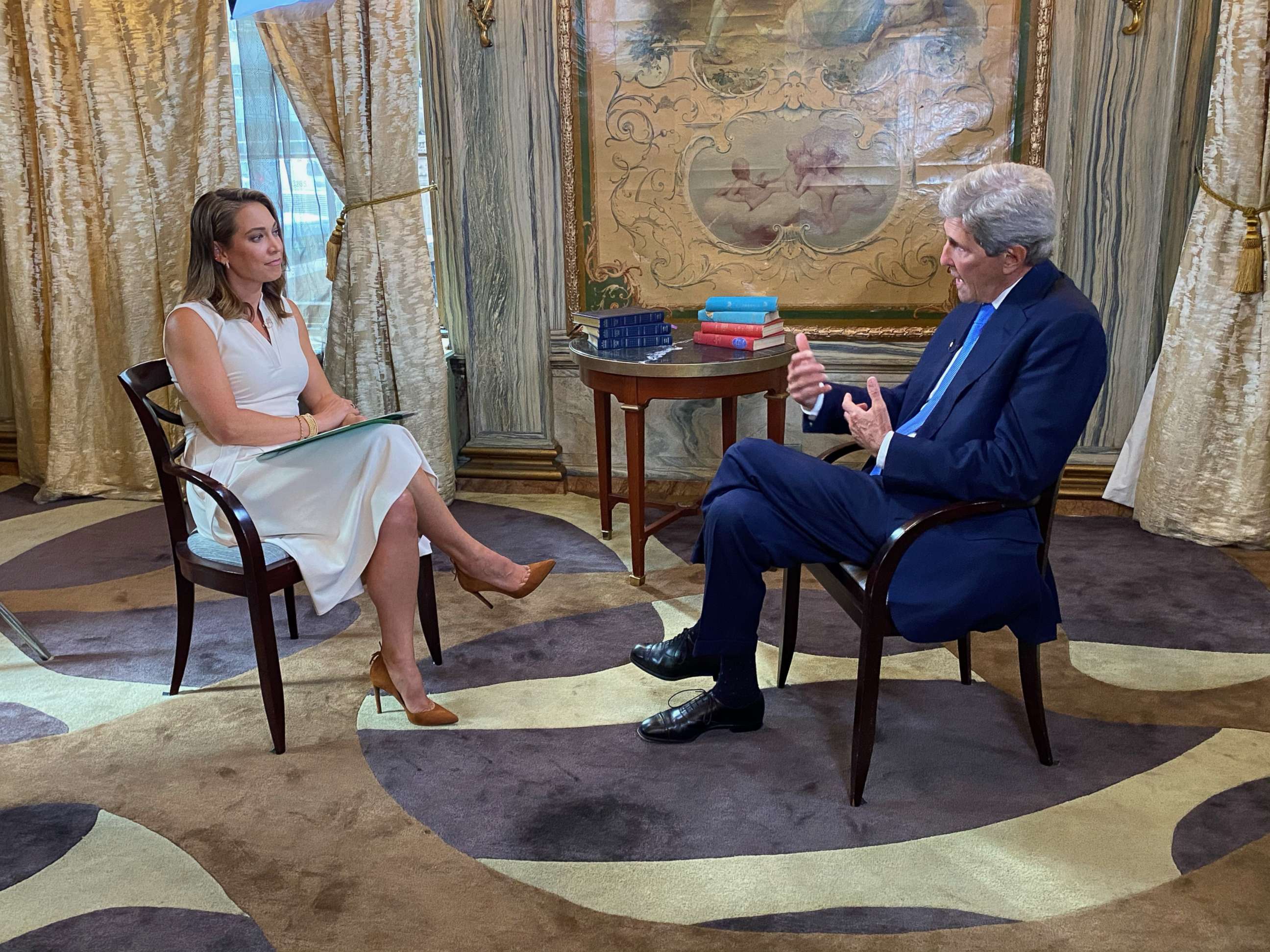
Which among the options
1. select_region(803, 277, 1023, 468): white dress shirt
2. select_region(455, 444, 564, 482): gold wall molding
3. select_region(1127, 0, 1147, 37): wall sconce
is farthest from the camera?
select_region(455, 444, 564, 482): gold wall molding

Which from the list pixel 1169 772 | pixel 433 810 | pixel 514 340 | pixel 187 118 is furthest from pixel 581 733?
pixel 187 118

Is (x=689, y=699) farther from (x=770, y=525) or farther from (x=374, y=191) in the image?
(x=374, y=191)

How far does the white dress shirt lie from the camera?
2283 millimetres

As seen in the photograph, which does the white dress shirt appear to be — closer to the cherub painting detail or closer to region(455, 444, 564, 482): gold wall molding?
the cherub painting detail

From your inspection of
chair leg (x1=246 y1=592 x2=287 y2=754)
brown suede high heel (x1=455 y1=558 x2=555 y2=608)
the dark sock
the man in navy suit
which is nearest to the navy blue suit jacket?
the man in navy suit

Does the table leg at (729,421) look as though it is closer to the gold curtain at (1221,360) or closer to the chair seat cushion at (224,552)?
the gold curtain at (1221,360)

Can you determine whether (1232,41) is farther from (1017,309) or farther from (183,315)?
(183,315)

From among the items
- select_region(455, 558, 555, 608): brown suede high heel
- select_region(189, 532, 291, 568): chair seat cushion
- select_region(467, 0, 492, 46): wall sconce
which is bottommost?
select_region(455, 558, 555, 608): brown suede high heel

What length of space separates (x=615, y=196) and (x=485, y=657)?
6.31ft

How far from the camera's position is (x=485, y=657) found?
3008 millimetres

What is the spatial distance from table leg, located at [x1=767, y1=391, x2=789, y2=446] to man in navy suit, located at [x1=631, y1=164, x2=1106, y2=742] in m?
1.03

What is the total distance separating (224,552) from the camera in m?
2.57

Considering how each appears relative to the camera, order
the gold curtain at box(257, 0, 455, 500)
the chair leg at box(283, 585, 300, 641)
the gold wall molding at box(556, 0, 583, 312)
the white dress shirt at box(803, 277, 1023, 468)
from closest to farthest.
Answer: the white dress shirt at box(803, 277, 1023, 468), the chair leg at box(283, 585, 300, 641), the gold curtain at box(257, 0, 455, 500), the gold wall molding at box(556, 0, 583, 312)

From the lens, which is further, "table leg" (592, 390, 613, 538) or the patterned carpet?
"table leg" (592, 390, 613, 538)
